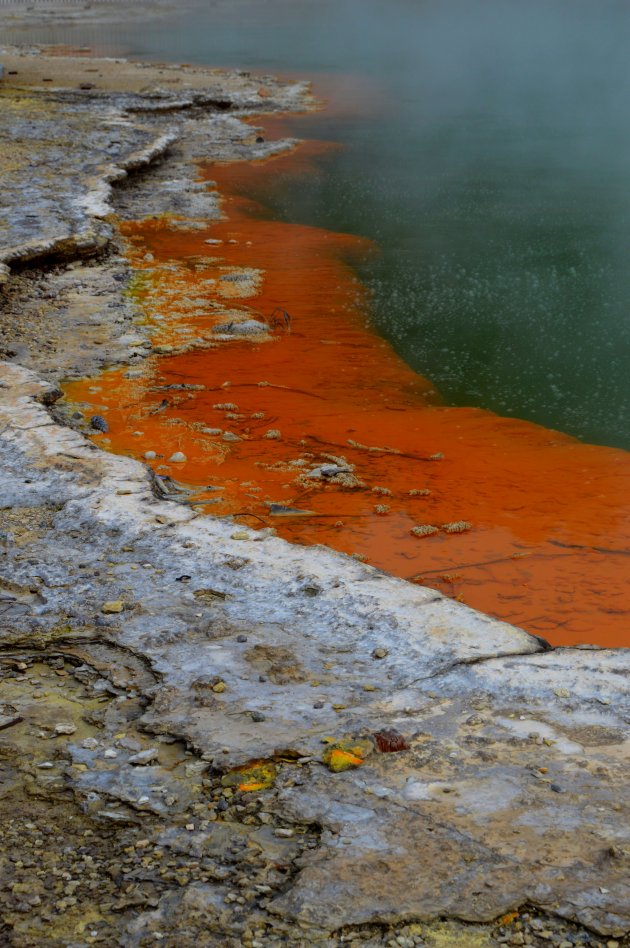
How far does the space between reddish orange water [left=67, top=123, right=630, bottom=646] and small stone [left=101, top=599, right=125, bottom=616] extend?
1.39 meters

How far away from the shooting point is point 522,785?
2.70 m

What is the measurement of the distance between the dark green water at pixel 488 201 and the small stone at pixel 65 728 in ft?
14.3

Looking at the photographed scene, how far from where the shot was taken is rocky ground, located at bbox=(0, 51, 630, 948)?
227 cm

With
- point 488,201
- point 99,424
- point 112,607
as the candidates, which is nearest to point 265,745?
point 112,607

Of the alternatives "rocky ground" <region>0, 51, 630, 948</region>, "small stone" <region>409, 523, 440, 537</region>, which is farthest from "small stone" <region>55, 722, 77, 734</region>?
"small stone" <region>409, 523, 440, 537</region>

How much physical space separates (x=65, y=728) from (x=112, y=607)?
0.75 meters

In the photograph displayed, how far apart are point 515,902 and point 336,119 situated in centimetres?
1732

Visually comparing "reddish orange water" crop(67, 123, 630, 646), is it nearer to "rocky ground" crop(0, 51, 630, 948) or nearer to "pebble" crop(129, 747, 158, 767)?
"rocky ground" crop(0, 51, 630, 948)

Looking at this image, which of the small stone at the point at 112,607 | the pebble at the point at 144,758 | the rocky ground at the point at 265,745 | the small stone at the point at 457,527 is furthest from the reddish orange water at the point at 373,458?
the pebble at the point at 144,758

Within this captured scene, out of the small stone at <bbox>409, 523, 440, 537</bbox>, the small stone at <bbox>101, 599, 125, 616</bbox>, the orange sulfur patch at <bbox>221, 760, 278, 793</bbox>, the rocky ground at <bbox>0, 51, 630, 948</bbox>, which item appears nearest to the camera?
the rocky ground at <bbox>0, 51, 630, 948</bbox>

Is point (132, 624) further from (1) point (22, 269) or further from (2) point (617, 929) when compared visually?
(1) point (22, 269)

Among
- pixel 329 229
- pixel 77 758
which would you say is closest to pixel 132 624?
pixel 77 758

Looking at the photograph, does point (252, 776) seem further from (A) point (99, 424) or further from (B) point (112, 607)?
(A) point (99, 424)

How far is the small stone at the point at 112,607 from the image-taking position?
360 cm
